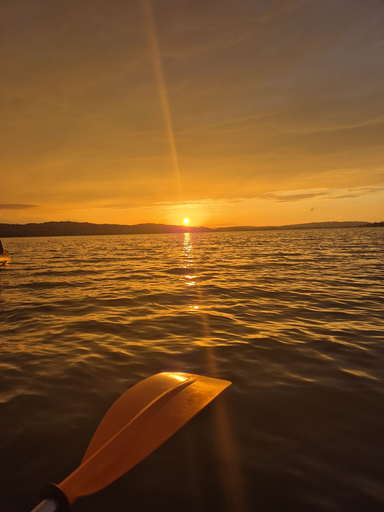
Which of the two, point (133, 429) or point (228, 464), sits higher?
point (133, 429)

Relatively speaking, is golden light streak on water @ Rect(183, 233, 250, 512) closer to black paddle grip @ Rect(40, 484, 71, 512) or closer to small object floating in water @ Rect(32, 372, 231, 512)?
small object floating in water @ Rect(32, 372, 231, 512)

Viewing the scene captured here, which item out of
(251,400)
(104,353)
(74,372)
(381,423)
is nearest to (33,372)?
(74,372)

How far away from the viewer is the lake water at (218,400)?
2.46 metres

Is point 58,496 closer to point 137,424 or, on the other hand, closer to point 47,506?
point 47,506

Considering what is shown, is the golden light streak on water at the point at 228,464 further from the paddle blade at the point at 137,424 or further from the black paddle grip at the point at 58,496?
the black paddle grip at the point at 58,496

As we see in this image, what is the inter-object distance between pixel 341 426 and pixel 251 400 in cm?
105

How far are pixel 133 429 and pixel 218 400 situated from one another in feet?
4.40

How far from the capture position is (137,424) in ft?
9.57

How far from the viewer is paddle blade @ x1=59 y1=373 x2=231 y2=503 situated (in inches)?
94.7

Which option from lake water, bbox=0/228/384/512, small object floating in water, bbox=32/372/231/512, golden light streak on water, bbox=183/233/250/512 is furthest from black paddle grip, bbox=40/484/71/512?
golden light streak on water, bbox=183/233/250/512

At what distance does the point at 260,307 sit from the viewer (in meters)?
8.62

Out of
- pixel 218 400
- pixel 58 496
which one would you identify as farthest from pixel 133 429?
pixel 218 400

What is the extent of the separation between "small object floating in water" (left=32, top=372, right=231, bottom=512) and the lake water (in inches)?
7.7

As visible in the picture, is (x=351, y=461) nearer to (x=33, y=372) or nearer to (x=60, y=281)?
(x=33, y=372)
